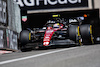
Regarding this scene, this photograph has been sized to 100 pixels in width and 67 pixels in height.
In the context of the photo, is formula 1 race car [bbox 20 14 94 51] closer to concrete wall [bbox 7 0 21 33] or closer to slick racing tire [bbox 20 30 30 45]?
slick racing tire [bbox 20 30 30 45]

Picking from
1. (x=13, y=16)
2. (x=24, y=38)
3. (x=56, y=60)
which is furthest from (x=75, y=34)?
(x=13, y=16)

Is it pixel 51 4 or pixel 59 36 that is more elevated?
pixel 51 4

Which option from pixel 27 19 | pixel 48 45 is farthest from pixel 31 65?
pixel 27 19

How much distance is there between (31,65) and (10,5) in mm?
8646

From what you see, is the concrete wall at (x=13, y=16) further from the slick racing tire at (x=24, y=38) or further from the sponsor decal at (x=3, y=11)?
the slick racing tire at (x=24, y=38)

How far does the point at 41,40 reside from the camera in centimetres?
907

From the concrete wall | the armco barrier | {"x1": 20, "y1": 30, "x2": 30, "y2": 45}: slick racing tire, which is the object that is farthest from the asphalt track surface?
the concrete wall

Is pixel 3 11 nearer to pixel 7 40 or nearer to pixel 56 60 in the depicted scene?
pixel 7 40

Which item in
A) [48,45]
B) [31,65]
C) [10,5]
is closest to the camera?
[31,65]

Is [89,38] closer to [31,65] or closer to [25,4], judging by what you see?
[31,65]

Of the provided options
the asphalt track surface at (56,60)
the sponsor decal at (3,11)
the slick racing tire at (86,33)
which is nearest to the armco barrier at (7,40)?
the sponsor decal at (3,11)

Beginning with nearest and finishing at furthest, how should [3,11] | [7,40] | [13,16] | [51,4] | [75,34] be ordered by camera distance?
[75,34] → [7,40] → [3,11] → [13,16] → [51,4]

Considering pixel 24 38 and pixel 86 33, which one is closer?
pixel 86 33

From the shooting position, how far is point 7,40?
1074cm
